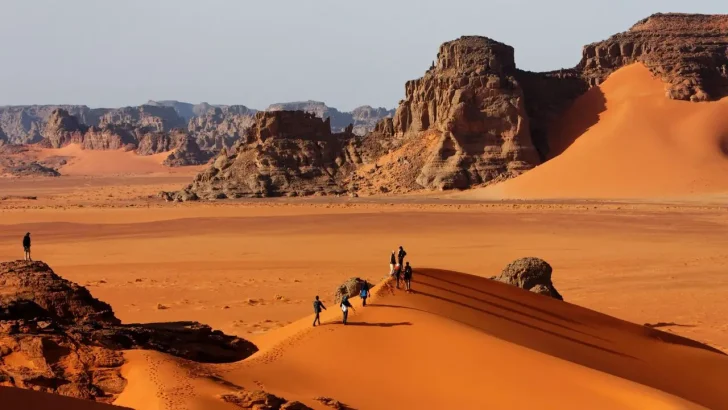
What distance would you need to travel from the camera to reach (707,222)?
40031mm

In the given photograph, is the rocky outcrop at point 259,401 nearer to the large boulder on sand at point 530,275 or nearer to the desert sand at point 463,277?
the desert sand at point 463,277

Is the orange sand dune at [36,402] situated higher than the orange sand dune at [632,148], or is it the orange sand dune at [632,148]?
the orange sand dune at [632,148]

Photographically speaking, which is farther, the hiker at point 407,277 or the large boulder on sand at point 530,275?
the large boulder on sand at point 530,275

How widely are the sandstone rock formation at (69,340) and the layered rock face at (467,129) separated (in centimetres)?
5115

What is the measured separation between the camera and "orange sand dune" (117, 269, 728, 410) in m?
9.13

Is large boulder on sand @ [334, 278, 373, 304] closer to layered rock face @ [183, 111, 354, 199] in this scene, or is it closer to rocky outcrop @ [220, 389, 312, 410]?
rocky outcrop @ [220, 389, 312, 410]

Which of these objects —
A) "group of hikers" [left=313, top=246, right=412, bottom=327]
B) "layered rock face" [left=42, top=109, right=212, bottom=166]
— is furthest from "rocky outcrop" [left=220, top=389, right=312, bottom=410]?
"layered rock face" [left=42, top=109, right=212, bottom=166]

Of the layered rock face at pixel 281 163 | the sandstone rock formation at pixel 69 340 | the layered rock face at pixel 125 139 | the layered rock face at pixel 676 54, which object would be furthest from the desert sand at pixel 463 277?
the layered rock face at pixel 125 139

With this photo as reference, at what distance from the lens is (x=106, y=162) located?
143250 millimetres

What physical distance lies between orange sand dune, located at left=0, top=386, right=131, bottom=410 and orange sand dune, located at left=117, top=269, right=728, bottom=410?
1.14 meters

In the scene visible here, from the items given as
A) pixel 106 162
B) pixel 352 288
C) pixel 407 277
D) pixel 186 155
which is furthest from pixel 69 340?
pixel 106 162

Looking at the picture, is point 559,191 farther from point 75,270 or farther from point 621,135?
point 75,270

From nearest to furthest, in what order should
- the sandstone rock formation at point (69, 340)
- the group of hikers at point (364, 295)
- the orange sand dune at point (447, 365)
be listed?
the sandstone rock formation at point (69, 340)
the orange sand dune at point (447, 365)
the group of hikers at point (364, 295)

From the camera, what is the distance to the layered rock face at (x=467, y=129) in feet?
205
